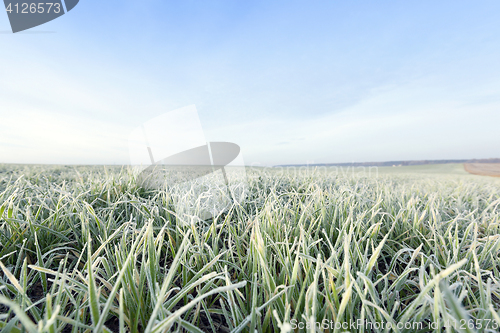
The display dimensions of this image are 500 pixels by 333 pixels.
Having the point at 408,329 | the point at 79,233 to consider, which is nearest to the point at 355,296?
the point at 408,329

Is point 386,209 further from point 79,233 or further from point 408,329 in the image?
point 79,233

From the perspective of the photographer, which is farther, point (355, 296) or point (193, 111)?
point (193, 111)

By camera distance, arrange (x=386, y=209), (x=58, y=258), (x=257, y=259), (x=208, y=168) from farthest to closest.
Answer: (x=208, y=168) < (x=386, y=209) < (x=58, y=258) < (x=257, y=259)

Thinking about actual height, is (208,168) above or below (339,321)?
above

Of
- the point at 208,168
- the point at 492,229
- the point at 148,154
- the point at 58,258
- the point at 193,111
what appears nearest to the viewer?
the point at 58,258

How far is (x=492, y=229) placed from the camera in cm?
146

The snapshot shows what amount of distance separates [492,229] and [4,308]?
258 centimetres

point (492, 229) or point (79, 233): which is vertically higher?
point (79, 233)

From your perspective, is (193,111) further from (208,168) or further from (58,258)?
(58,258)

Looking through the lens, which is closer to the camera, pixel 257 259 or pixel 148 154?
pixel 257 259

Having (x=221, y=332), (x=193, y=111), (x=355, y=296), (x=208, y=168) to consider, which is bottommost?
(x=221, y=332)

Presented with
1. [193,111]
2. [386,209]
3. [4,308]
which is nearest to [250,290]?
[4,308]

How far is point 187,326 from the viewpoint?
0.59 meters

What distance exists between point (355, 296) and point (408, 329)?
5.9 inches
